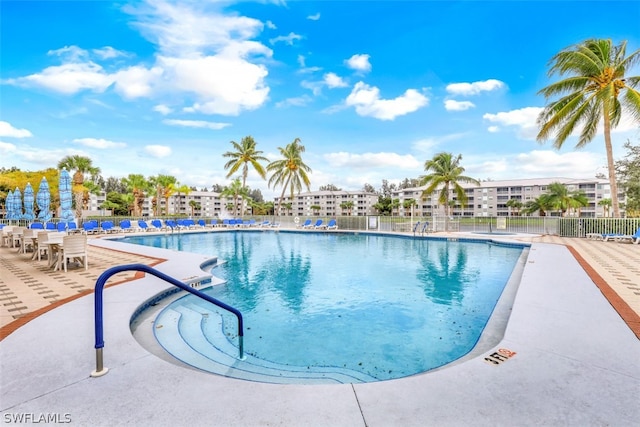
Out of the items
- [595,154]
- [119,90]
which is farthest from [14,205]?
[595,154]

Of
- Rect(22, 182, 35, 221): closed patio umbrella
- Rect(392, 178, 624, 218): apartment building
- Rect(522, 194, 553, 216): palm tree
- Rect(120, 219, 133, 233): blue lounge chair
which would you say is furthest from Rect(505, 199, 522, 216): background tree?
Rect(22, 182, 35, 221): closed patio umbrella

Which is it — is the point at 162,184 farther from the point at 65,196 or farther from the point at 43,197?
the point at 65,196

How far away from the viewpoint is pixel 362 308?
6.41 meters

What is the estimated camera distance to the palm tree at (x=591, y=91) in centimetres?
1653

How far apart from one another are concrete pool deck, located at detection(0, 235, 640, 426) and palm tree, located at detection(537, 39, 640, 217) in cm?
1797

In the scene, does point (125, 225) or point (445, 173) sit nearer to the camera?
point (125, 225)

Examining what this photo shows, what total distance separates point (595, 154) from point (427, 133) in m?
15.9

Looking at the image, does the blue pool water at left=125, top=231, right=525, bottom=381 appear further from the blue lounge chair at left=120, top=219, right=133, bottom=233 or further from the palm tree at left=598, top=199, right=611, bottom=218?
the palm tree at left=598, top=199, right=611, bottom=218

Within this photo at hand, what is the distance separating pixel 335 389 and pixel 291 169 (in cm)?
3388

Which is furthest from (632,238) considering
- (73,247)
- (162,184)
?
(162,184)

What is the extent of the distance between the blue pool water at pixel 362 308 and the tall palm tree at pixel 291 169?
78.4ft

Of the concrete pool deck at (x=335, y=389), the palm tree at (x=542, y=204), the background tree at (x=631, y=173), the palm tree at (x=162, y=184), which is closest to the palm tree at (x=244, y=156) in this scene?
the palm tree at (x=162, y=184)

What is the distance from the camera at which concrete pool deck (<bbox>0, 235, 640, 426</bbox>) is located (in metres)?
2.23

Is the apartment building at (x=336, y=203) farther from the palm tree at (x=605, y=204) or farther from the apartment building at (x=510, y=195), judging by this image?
the palm tree at (x=605, y=204)
